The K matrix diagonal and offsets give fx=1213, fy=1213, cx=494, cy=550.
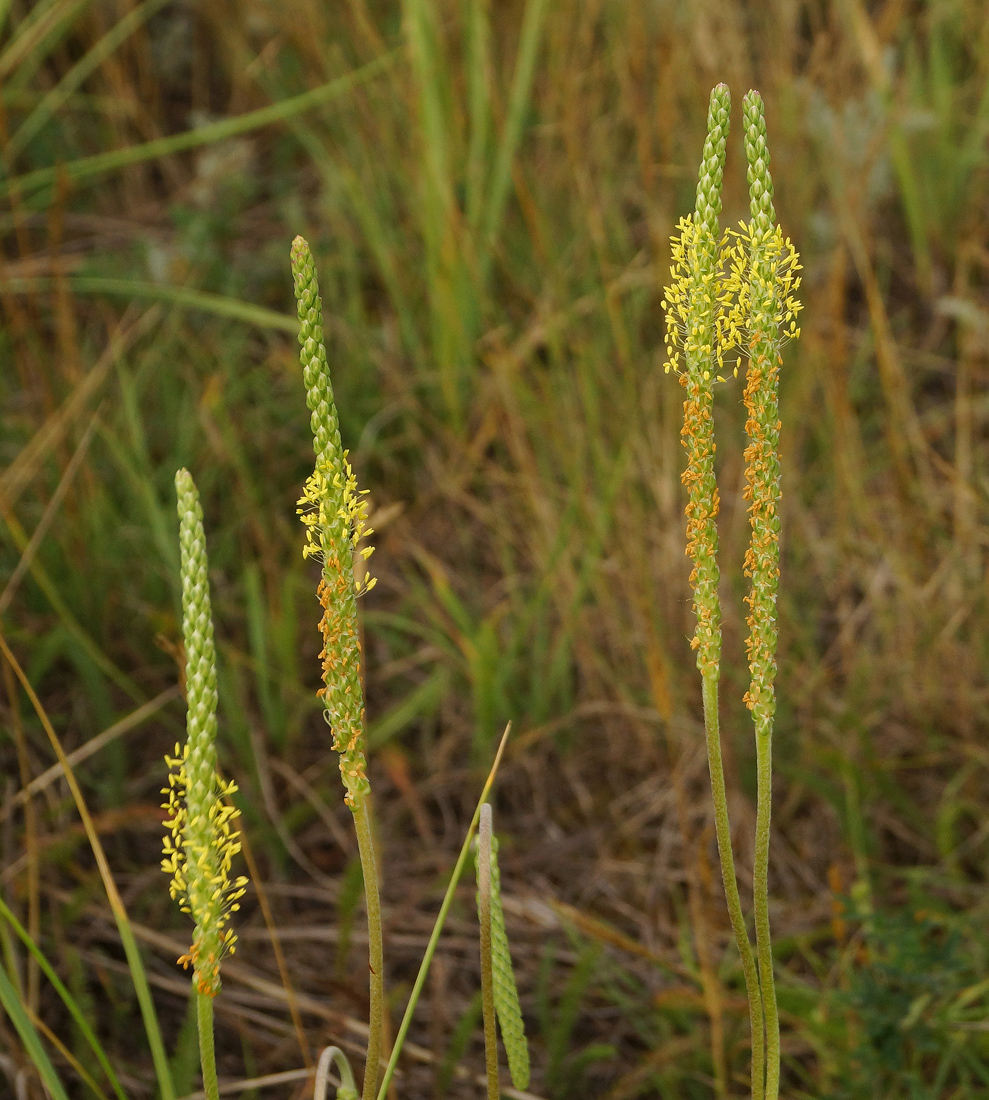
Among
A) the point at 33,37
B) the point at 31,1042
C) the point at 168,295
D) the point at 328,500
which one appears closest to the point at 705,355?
the point at 328,500

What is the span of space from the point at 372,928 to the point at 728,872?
0.28 meters

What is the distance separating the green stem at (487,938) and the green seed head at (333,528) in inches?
7.1

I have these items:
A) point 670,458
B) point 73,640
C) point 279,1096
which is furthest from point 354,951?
point 670,458

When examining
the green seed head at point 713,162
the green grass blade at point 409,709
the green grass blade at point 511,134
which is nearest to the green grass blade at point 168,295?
the green grass blade at point 511,134

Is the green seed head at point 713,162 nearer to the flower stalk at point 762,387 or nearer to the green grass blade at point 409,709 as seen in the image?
the flower stalk at point 762,387

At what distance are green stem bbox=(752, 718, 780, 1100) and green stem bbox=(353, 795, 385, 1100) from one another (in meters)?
0.29

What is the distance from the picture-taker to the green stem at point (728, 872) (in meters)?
0.92

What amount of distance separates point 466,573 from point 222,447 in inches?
23.7

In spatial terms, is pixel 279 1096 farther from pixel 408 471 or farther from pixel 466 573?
pixel 408 471

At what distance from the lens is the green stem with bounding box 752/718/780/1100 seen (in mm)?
928

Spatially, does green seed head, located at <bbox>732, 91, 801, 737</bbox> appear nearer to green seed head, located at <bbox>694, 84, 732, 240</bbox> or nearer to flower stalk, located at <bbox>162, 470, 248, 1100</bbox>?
green seed head, located at <bbox>694, 84, 732, 240</bbox>

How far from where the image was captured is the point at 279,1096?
1.80m

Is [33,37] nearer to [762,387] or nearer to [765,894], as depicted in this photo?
[762,387]

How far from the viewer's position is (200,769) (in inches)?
32.1
